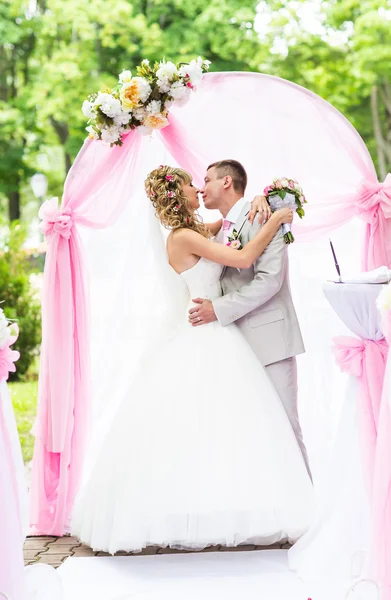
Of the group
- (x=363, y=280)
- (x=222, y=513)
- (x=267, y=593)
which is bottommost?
(x=267, y=593)

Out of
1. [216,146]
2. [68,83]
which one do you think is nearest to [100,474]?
[216,146]

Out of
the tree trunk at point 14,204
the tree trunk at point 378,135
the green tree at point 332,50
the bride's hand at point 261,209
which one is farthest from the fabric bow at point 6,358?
the tree trunk at point 14,204

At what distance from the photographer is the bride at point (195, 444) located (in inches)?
147

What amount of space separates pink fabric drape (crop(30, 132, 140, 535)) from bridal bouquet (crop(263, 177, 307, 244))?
2.88 feet

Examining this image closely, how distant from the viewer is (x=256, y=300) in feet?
13.8

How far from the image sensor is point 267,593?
3408mm

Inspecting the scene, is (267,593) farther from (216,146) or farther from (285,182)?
(216,146)

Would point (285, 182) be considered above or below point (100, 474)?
above

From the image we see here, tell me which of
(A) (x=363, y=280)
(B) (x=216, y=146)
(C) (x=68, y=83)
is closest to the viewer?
(A) (x=363, y=280)

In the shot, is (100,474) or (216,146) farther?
(216,146)

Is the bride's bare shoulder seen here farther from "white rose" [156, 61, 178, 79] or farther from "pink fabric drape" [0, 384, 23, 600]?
"pink fabric drape" [0, 384, 23, 600]

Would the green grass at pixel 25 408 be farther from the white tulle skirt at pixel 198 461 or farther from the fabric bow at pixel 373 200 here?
the fabric bow at pixel 373 200

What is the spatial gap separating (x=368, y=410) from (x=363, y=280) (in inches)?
22.5

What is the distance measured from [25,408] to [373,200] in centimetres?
542
